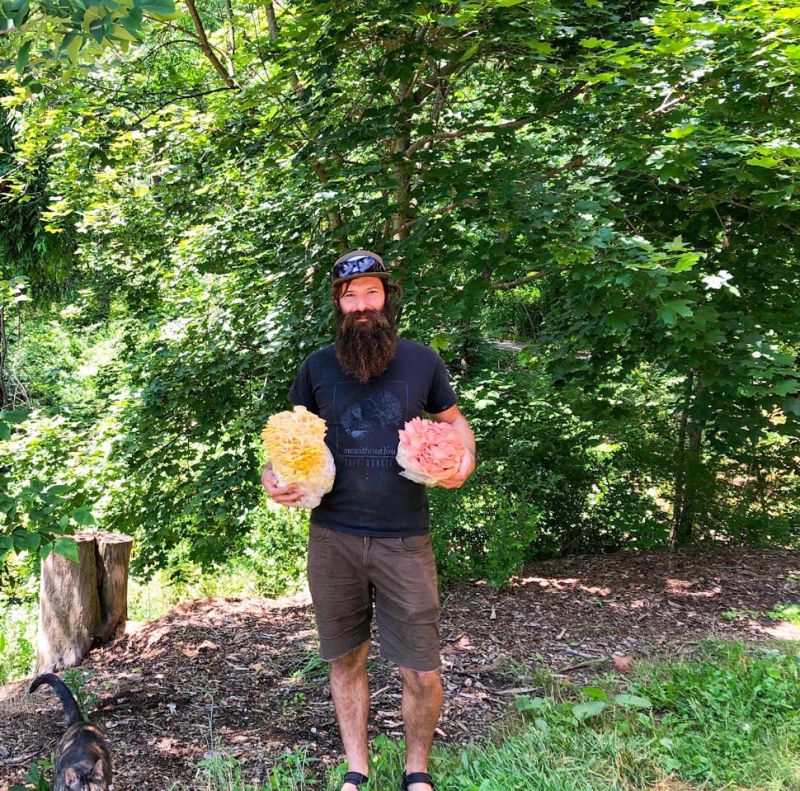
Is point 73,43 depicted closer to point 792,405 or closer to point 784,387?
point 784,387

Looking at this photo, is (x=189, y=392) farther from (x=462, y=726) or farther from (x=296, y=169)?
(x=462, y=726)

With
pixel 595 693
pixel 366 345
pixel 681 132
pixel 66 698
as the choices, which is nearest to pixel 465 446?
pixel 366 345

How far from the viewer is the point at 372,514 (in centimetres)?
251

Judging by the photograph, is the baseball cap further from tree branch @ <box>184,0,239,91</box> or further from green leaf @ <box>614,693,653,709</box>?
tree branch @ <box>184,0,239,91</box>

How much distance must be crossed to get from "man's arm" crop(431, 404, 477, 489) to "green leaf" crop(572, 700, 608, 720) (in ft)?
4.37

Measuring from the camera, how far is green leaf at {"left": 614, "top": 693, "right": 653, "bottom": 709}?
3117 millimetres

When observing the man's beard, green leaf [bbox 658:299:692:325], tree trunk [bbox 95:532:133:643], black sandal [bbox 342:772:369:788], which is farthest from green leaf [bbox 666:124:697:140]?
tree trunk [bbox 95:532:133:643]

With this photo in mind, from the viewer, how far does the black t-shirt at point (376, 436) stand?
8.23 feet

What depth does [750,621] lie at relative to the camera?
4.71 meters

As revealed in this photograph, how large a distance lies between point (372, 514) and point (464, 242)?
1.95m

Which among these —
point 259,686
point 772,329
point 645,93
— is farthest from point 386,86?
point 259,686

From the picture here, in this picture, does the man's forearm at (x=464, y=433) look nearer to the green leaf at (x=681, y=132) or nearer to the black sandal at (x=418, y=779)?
A: the black sandal at (x=418, y=779)

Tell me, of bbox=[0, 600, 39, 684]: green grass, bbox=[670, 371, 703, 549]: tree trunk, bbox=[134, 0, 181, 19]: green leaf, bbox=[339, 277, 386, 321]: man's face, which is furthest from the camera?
bbox=[670, 371, 703, 549]: tree trunk

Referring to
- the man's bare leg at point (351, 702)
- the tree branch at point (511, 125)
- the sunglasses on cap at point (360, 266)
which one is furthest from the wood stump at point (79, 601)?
the tree branch at point (511, 125)
